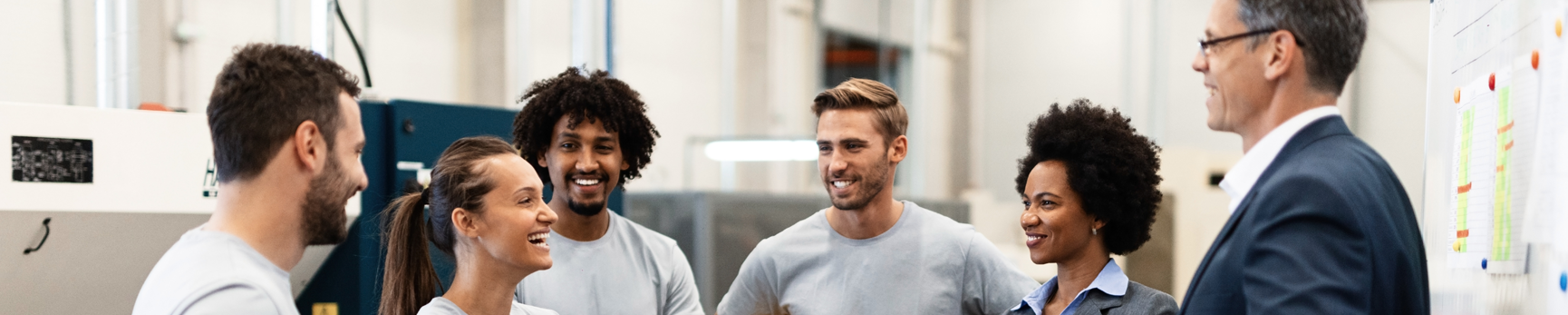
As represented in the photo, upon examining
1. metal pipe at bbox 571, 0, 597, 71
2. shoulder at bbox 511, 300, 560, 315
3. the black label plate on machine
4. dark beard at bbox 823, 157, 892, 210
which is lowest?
shoulder at bbox 511, 300, 560, 315

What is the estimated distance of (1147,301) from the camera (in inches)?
72.4

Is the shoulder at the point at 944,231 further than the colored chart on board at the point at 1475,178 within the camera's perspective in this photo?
Yes

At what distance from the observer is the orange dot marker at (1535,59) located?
55.1 inches

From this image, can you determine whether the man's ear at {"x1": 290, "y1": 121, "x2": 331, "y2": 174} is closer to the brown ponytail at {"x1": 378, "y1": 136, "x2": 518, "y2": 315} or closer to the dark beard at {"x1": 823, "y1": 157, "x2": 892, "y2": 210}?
the brown ponytail at {"x1": 378, "y1": 136, "x2": 518, "y2": 315}

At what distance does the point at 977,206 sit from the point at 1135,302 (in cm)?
511

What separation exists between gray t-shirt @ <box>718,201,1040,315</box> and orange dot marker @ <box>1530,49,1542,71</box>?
1017 millimetres

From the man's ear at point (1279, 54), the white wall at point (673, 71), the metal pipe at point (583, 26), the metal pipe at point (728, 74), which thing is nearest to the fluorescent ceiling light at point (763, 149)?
the white wall at point (673, 71)

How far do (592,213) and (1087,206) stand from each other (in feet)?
3.33

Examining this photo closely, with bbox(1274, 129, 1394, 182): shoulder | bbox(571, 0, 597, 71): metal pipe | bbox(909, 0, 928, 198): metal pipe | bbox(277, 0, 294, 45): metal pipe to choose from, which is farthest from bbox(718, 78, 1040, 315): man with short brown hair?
bbox(909, 0, 928, 198): metal pipe

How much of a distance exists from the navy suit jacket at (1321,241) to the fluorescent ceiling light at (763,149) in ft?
13.1

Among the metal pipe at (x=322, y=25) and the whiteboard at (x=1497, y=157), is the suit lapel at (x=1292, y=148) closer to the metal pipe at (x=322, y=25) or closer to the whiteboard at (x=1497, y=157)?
the whiteboard at (x=1497, y=157)

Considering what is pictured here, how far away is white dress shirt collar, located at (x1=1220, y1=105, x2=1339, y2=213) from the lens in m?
1.35

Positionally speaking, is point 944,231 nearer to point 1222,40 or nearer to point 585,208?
point 585,208

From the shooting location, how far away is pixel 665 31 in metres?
6.68
